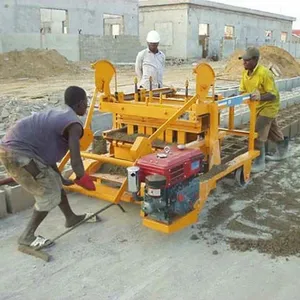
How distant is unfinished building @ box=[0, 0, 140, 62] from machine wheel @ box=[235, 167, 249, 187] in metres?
19.4

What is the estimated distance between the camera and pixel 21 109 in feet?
28.3

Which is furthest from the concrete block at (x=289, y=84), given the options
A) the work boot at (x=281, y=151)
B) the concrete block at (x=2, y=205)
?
the concrete block at (x=2, y=205)

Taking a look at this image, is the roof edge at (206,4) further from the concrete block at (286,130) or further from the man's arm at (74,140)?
the man's arm at (74,140)

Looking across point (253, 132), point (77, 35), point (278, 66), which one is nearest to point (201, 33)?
point (77, 35)

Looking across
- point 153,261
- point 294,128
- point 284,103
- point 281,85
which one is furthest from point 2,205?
point 281,85

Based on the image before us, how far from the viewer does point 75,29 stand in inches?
1014

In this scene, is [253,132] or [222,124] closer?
[253,132]

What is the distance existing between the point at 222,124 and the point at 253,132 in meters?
2.71

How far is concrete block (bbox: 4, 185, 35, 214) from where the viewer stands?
14.4ft

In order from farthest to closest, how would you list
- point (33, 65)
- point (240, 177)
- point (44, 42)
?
point (44, 42) < point (33, 65) < point (240, 177)

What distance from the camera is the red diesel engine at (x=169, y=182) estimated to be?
3518 mm

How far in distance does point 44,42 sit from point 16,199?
66.6 ft

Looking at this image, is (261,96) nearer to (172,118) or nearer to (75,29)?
(172,118)

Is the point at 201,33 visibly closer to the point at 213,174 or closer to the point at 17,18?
the point at 17,18
